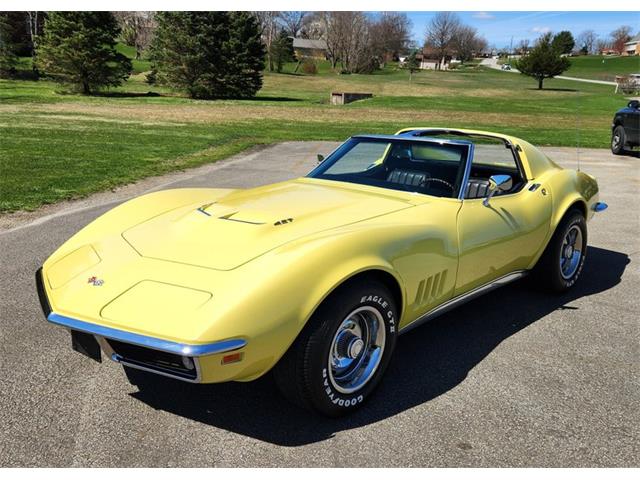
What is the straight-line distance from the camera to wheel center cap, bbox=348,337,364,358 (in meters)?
2.90

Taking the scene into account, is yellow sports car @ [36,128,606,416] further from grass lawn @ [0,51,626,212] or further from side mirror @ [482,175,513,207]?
grass lawn @ [0,51,626,212]

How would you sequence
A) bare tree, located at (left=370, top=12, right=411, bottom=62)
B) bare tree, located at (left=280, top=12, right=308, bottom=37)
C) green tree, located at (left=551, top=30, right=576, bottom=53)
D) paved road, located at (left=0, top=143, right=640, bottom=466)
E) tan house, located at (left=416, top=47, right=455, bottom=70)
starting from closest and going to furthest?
paved road, located at (left=0, top=143, right=640, bottom=466) < green tree, located at (left=551, top=30, right=576, bottom=53) < bare tree, located at (left=370, top=12, right=411, bottom=62) < bare tree, located at (left=280, top=12, right=308, bottom=37) < tan house, located at (left=416, top=47, right=455, bottom=70)

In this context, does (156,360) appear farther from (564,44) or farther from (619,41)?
(619,41)

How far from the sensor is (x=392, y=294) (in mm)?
3088

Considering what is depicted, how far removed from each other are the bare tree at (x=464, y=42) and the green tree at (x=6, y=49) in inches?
3490

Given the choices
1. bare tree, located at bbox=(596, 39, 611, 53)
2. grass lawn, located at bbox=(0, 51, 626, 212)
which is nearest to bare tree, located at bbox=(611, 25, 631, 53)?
bare tree, located at bbox=(596, 39, 611, 53)

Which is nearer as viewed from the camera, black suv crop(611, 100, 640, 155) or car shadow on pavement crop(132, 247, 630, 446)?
car shadow on pavement crop(132, 247, 630, 446)

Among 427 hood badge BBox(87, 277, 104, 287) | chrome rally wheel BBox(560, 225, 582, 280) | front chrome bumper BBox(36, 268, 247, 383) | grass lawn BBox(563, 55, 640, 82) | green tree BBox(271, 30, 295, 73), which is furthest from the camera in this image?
green tree BBox(271, 30, 295, 73)

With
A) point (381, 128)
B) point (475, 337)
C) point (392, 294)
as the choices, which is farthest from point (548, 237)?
point (381, 128)

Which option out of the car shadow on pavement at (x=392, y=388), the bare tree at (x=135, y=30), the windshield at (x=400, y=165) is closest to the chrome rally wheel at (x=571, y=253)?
the car shadow on pavement at (x=392, y=388)

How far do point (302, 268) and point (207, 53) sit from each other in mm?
39612

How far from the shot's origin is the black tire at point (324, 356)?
103 inches

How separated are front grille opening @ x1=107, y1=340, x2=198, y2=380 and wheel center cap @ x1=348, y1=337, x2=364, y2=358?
0.87 meters
